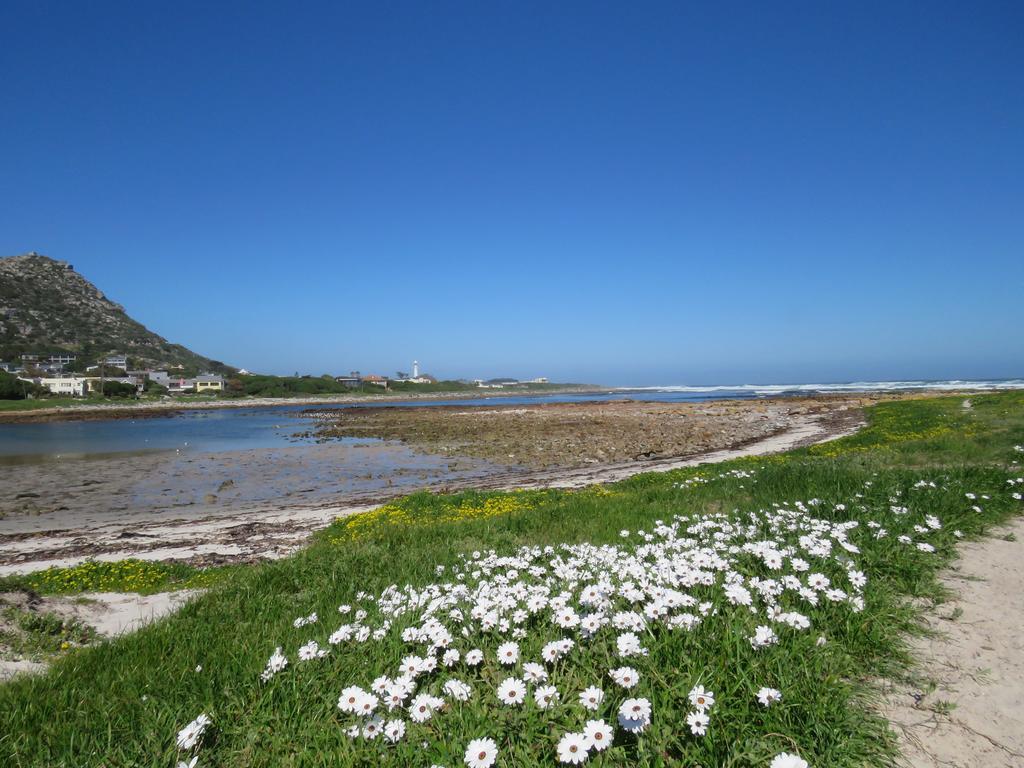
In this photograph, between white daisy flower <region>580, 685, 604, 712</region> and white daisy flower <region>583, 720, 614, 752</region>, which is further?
white daisy flower <region>580, 685, 604, 712</region>

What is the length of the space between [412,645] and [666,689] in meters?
2.03

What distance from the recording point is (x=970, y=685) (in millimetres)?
4004

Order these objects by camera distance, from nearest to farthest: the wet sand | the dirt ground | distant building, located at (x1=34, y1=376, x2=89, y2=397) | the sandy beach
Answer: the dirt ground < the sandy beach < the wet sand < distant building, located at (x1=34, y1=376, x2=89, y2=397)

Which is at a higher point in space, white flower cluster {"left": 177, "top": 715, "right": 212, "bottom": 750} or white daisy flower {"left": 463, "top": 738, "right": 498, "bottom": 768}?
white daisy flower {"left": 463, "top": 738, "right": 498, "bottom": 768}

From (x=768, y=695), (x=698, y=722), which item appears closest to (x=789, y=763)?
(x=698, y=722)

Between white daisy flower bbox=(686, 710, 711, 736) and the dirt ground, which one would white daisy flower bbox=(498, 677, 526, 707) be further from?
the dirt ground

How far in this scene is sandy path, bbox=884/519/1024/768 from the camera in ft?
11.0

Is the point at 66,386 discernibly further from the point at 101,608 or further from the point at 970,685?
the point at 970,685

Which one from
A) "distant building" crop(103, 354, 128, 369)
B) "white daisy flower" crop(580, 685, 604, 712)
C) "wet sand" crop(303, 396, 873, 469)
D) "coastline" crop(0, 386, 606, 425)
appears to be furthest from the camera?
"distant building" crop(103, 354, 128, 369)

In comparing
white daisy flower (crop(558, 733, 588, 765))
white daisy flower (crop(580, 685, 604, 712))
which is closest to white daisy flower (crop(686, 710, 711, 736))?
white daisy flower (crop(580, 685, 604, 712))

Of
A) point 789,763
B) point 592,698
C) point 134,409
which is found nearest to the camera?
point 789,763

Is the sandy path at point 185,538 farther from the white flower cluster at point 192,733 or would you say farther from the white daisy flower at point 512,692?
the white daisy flower at point 512,692

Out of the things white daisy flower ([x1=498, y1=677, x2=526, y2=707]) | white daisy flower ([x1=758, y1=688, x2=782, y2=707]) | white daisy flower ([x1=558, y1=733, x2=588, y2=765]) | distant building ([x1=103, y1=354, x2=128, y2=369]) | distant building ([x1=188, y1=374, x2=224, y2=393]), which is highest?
distant building ([x1=103, y1=354, x2=128, y2=369])

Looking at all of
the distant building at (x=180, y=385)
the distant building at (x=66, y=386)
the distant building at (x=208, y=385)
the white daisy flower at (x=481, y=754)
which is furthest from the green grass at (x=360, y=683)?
the distant building at (x=180, y=385)
